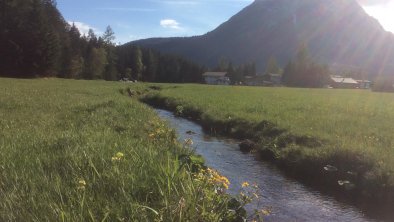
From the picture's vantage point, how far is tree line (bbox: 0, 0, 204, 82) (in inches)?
2874

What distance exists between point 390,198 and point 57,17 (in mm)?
104235

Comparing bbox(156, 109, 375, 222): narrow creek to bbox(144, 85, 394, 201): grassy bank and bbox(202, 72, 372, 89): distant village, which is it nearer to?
bbox(144, 85, 394, 201): grassy bank

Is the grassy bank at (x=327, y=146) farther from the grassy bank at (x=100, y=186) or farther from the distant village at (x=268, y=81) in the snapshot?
the distant village at (x=268, y=81)

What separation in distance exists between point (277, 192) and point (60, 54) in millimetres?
79371

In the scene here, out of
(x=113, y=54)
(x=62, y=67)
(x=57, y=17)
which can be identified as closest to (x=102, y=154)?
(x=62, y=67)

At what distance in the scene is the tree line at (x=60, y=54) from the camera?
73000 mm

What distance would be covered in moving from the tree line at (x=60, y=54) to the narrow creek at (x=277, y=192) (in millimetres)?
63723

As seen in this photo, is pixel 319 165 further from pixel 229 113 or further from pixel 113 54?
pixel 113 54

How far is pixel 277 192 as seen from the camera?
478 inches

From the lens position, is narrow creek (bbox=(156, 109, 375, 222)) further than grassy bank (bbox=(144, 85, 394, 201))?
No

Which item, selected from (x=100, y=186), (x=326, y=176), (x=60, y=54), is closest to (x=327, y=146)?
(x=326, y=176)

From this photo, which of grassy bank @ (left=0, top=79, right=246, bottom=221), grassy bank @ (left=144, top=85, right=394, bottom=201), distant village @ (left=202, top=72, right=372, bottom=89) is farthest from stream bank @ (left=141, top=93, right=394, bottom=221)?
distant village @ (left=202, top=72, right=372, bottom=89)

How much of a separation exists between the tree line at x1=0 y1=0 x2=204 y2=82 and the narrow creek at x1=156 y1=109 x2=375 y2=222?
63.7m

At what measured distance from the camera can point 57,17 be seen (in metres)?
104
